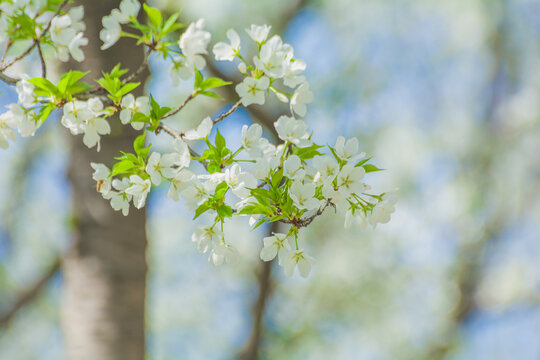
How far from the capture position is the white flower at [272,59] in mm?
661

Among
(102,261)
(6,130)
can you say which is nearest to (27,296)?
(102,261)

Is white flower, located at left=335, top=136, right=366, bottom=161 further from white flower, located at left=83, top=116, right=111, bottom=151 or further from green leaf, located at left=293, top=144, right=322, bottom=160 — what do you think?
white flower, located at left=83, top=116, right=111, bottom=151

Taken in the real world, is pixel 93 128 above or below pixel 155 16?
below

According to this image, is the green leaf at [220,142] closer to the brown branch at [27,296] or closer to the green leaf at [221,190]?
the green leaf at [221,190]

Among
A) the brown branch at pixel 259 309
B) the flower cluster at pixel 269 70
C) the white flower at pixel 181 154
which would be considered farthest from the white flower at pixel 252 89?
the brown branch at pixel 259 309

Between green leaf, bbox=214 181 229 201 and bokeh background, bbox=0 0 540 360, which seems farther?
bokeh background, bbox=0 0 540 360

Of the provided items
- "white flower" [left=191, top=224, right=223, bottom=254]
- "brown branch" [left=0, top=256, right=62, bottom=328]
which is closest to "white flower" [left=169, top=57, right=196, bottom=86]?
"white flower" [left=191, top=224, right=223, bottom=254]

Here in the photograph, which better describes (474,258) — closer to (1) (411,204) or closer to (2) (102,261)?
(1) (411,204)

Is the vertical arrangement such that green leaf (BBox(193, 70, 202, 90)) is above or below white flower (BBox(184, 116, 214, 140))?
above

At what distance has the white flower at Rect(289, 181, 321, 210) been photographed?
595 mm

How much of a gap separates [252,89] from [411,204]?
3.92 m

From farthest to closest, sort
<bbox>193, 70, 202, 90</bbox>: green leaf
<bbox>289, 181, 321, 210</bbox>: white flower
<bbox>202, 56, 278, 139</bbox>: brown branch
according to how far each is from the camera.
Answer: <bbox>202, 56, 278, 139</bbox>: brown branch, <bbox>193, 70, 202, 90</bbox>: green leaf, <bbox>289, 181, 321, 210</bbox>: white flower

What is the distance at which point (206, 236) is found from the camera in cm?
68

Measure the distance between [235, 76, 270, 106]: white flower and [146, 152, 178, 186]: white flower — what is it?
5.1 inches
